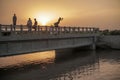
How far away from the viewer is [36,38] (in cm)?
2673

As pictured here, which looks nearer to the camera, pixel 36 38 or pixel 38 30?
pixel 36 38

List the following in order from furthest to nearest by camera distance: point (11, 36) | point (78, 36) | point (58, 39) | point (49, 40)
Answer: point (78, 36) < point (58, 39) < point (49, 40) < point (11, 36)

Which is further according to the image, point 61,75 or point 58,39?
point 58,39

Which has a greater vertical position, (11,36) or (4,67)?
(11,36)

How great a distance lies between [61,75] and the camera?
20.6 m

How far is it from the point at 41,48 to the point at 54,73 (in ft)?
22.2

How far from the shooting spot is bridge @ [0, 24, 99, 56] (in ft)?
75.5

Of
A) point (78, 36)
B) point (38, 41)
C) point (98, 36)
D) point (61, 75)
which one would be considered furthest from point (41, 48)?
point (98, 36)

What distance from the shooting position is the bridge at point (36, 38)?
23.0 m

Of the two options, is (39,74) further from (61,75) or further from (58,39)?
(58,39)

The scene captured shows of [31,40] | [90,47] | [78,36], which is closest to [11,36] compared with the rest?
[31,40]

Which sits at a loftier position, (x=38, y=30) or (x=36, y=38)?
(x=38, y=30)

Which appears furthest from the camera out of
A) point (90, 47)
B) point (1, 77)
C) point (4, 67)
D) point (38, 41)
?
point (90, 47)

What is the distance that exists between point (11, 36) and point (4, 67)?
376 cm
